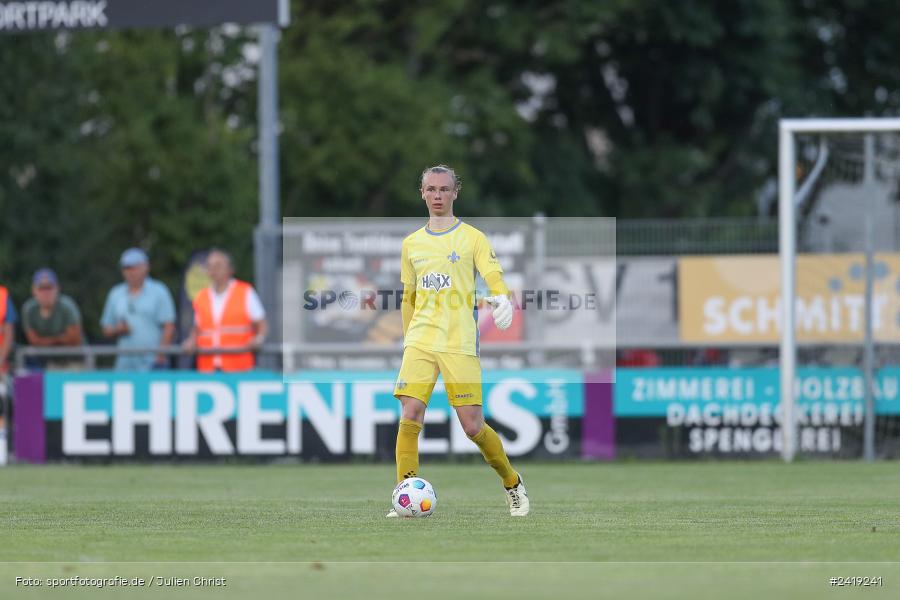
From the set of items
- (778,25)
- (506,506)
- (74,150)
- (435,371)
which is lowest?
(506,506)

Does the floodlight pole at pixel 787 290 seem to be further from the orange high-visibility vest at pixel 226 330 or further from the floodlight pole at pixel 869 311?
the orange high-visibility vest at pixel 226 330

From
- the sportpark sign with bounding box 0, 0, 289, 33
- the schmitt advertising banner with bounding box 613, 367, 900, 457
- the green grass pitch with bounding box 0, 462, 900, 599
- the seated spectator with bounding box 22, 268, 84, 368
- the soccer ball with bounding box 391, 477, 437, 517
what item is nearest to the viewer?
the green grass pitch with bounding box 0, 462, 900, 599

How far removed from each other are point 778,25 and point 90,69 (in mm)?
14742

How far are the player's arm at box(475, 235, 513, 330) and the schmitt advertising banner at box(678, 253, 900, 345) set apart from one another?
868 cm

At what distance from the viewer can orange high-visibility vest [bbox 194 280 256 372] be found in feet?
61.8

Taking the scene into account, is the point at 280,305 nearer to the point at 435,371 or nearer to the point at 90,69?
the point at 435,371

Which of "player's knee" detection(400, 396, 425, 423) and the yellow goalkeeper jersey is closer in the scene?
the yellow goalkeeper jersey

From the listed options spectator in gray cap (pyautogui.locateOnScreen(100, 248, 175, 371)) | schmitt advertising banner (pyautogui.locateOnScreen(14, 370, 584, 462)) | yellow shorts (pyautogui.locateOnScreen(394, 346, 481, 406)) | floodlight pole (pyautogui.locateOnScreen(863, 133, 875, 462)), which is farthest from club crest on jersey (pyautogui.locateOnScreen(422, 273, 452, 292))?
spectator in gray cap (pyautogui.locateOnScreen(100, 248, 175, 371))

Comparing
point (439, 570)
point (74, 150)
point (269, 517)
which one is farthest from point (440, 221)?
point (74, 150)

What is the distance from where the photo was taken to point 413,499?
35.7ft

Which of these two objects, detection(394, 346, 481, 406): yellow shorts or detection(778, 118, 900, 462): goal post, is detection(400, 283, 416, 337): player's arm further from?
detection(778, 118, 900, 462): goal post

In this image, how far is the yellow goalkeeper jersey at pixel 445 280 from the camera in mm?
10906

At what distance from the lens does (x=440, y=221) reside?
36.1 ft

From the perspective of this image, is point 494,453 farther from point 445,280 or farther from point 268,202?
point 268,202
